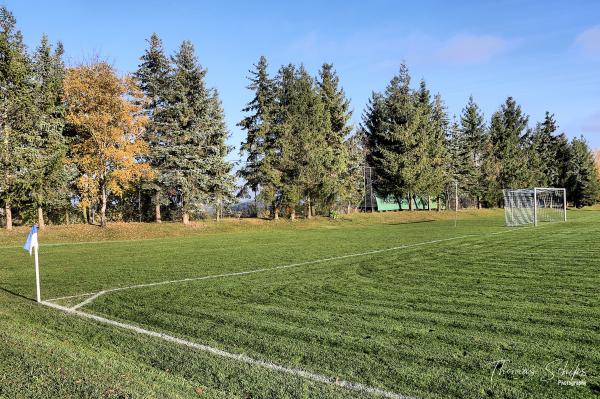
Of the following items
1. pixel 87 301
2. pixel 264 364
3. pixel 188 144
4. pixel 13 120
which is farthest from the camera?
pixel 188 144

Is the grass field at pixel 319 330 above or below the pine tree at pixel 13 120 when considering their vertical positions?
below

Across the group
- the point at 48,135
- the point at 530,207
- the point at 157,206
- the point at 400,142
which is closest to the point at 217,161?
the point at 157,206

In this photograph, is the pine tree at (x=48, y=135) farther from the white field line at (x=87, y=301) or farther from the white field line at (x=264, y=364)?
the white field line at (x=264, y=364)

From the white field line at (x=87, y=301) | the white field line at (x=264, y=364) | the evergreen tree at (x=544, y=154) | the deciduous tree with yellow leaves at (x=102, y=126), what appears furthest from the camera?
the evergreen tree at (x=544, y=154)

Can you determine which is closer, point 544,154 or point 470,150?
point 470,150

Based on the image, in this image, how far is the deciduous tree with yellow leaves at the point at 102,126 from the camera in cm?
2738

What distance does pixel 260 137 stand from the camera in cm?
3647

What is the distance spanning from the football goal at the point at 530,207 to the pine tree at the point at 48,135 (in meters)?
29.1

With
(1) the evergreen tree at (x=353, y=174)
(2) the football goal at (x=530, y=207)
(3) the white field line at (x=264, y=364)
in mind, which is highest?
(1) the evergreen tree at (x=353, y=174)

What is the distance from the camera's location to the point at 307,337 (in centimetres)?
559

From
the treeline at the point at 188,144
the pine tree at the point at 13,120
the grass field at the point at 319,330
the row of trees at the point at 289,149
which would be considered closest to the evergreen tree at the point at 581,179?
the treeline at the point at 188,144

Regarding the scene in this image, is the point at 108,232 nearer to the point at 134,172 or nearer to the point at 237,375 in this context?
the point at 134,172

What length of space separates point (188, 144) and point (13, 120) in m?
10.5

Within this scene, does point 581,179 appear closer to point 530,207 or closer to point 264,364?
point 530,207
